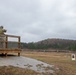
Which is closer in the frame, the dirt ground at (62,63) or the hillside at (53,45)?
the dirt ground at (62,63)

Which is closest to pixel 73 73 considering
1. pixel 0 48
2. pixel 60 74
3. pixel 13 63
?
pixel 60 74

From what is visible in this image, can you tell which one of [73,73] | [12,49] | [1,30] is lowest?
[73,73]

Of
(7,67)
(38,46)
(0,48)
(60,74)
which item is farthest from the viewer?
(38,46)

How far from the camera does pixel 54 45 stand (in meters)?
98.9

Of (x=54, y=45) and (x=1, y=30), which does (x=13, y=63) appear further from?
(x=54, y=45)

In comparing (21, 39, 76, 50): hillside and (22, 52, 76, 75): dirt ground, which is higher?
(21, 39, 76, 50): hillside

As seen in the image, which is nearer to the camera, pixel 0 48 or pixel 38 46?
pixel 0 48

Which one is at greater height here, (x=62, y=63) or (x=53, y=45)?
(x=53, y=45)

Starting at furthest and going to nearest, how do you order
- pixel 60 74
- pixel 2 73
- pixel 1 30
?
pixel 1 30 → pixel 60 74 → pixel 2 73

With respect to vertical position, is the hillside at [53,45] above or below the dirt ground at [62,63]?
above

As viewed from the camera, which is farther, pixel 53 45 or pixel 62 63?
pixel 53 45

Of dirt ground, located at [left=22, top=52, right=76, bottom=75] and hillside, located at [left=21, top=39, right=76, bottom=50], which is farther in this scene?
hillside, located at [left=21, top=39, right=76, bottom=50]

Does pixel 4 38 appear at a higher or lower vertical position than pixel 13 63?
higher

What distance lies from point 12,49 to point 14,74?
4434 millimetres
